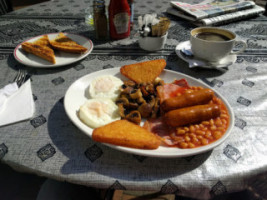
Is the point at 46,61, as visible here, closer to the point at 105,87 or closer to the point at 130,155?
the point at 105,87

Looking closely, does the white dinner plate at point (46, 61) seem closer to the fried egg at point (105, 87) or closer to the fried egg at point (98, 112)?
the fried egg at point (105, 87)

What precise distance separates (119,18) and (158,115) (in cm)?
99

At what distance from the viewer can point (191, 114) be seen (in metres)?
0.89

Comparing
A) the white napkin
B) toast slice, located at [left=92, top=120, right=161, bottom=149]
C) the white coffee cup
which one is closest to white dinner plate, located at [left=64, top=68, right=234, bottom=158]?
toast slice, located at [left=92, top=120, right=161, bottom=149]

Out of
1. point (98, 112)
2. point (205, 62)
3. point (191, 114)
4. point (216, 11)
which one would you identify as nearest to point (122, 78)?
point (98, 112)

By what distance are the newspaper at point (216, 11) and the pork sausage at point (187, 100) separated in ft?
4.21

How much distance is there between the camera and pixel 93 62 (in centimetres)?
147

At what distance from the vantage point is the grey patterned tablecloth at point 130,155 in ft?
2.48

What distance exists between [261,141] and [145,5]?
85.4 inches

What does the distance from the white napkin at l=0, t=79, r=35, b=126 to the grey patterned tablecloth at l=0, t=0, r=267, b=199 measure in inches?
1.5

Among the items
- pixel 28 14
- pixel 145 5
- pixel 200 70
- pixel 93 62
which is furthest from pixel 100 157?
pixel 145 5

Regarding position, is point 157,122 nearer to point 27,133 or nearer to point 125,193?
point 27,133

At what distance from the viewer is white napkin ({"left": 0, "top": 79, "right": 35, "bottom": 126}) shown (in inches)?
37.3

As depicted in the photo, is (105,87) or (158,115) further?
(105,87)
